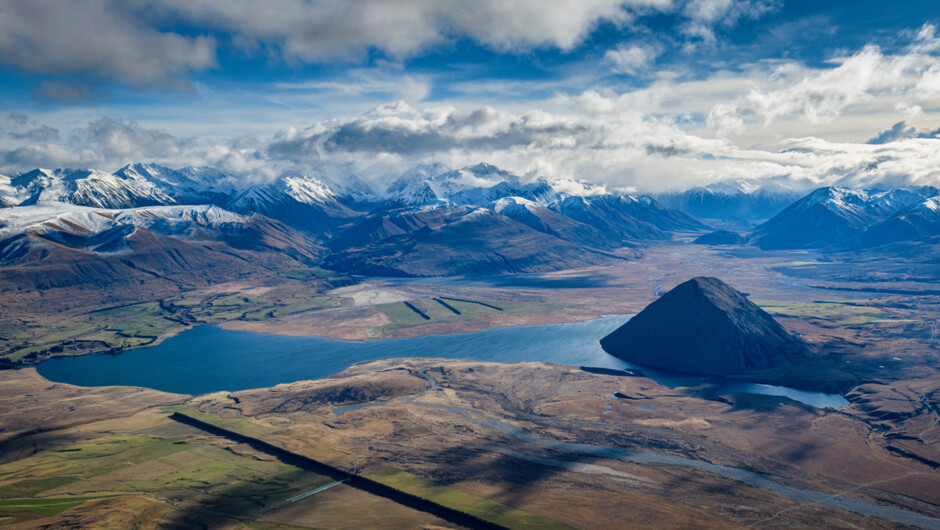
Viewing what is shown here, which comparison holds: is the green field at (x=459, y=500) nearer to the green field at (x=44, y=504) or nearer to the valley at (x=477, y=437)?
the valley at (x=477, y=437)

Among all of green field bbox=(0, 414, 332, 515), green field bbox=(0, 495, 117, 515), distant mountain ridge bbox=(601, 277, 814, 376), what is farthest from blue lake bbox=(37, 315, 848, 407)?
green field bbox=(0, 495, 117, 515)

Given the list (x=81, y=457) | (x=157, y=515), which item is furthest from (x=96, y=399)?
(x=157, y=515)

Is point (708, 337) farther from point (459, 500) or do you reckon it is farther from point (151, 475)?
point (151, 475)

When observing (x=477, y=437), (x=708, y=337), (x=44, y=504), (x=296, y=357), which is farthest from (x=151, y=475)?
(x=708, y=337)

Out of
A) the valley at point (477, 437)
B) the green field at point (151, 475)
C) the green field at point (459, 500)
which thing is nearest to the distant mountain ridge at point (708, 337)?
the valley at point (477, 437)

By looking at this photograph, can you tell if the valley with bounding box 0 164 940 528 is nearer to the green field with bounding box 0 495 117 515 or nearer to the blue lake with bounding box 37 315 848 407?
the green field with bounding box 0 495 117 515

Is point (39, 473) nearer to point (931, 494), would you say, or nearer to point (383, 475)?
point (383, 475)

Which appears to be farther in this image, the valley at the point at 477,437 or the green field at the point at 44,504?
the valley at the point at 477,437
